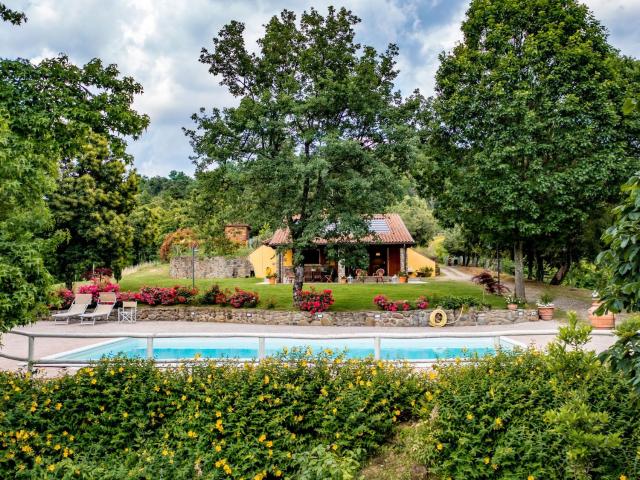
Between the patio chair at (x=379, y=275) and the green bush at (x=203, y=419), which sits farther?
the patio chair at (x=379, y=275)

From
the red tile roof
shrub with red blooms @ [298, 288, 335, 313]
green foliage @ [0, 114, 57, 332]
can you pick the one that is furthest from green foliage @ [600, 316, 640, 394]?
the red tile roof

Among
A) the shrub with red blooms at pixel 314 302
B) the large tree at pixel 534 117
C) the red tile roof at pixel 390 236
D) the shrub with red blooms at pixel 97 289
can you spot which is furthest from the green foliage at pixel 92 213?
the large tree at pixel 534 117

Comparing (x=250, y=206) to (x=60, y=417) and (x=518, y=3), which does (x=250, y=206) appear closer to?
(x=60, y=417)

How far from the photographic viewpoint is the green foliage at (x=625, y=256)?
3367mm

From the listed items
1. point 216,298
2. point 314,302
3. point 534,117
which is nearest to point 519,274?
point 534,117

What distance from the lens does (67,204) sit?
2069cm

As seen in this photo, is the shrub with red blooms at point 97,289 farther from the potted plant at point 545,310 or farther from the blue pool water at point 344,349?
the potted plant at point 545,310

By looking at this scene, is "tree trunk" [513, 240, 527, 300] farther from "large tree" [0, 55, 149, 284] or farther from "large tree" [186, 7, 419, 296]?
"large tree" [0, 55, 149, 284]

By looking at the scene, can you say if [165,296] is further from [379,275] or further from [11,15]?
[379,275]

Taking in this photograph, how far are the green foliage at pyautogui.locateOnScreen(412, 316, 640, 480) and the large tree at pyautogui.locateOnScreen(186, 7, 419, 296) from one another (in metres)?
9.64

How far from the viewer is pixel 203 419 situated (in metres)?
6.40

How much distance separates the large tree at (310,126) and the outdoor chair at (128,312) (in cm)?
645

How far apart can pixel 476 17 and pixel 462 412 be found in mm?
18362

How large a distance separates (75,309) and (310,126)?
12290mm
